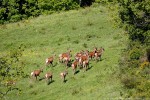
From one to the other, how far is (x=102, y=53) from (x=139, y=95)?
13608mm

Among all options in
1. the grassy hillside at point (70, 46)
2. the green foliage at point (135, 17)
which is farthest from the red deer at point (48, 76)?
the green foliage at point (135, 17)

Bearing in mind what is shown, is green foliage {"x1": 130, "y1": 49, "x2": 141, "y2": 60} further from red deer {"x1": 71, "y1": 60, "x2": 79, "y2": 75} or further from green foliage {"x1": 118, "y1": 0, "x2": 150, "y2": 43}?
red deer {"x1": 71, "y1": 60, "x2": 79, "y2": 75}

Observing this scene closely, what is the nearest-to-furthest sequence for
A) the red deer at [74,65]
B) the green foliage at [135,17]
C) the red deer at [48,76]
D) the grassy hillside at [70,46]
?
the grassy hillside at [70,46] < the red deer at [48,76] < the red deer at [74,65] < the green foliage at [135,17]

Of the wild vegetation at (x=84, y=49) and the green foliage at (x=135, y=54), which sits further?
the green foliage at (x=135, y=54)

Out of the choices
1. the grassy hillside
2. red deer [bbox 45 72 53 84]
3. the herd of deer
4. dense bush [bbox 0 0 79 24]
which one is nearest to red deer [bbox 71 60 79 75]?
the herd of deer

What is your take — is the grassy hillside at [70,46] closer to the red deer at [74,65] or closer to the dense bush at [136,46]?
the red deer at [74,65]

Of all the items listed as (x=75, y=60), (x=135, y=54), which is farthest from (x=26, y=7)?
(x=135, y=54)

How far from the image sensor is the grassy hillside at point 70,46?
33.2 metres

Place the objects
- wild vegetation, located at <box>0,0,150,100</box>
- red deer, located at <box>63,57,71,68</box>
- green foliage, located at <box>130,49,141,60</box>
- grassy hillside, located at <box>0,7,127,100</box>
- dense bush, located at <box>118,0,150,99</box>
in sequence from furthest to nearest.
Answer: red deer, located at <box>63,57,71,68</box>, green foliage, located at <box>130,49,141,60</box>, grassy hillside, located at <box>0,7,127,100</box>, wild vegetation, located at <box>0,0,150,100</box>, dense bush, located at <box>118,0,150,99</box>

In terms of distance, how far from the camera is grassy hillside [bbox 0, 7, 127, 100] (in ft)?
109

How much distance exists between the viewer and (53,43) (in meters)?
47.3

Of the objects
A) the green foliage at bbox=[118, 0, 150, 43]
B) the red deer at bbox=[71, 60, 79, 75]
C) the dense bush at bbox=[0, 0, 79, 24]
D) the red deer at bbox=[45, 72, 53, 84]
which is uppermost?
the green foliage at bbox=[118, 0, 150, 43]

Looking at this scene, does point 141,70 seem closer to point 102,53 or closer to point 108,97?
point 108,97

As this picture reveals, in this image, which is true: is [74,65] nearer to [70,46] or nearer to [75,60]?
[75,60]
